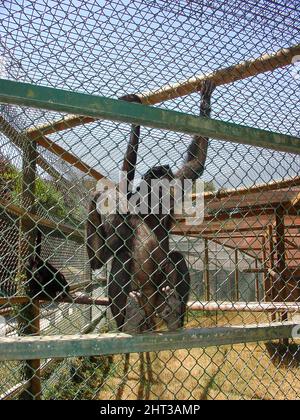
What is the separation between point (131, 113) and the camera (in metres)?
1.71

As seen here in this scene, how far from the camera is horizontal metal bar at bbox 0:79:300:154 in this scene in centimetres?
153

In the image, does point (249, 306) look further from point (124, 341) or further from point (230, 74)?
point (230, 74)

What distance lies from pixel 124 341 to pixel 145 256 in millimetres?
1523

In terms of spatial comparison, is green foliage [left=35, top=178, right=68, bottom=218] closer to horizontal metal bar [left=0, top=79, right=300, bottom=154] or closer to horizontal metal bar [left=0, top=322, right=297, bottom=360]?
horizontal metal bar [left=0, top=79, right=300, bottom=154]

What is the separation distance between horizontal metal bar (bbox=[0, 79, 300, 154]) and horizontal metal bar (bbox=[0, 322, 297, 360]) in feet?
2.89

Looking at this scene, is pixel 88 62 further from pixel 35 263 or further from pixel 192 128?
pixel 35 263

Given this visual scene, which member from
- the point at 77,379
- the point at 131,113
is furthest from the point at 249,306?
the point at 77,379

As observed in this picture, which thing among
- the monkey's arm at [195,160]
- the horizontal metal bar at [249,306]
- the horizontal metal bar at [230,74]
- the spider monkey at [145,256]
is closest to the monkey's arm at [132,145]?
the spider monkey at [145,256]

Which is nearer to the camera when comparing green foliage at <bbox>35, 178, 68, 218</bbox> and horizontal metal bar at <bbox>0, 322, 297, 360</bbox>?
horizontal metal bar at <bbox>0, 322, 297, 360</bbox>

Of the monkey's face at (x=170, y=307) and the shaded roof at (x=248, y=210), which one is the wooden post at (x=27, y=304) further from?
the shaded roof at (x=248, y=210)

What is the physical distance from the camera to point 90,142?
12.0 feet

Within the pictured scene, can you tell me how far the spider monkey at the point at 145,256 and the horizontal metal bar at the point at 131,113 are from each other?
85 cm

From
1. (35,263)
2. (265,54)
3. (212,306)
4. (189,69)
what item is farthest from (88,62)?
(212,306)

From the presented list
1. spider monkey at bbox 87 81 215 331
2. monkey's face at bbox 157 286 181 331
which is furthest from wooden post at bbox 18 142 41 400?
monkey's face at bbox 157 286 181 331
